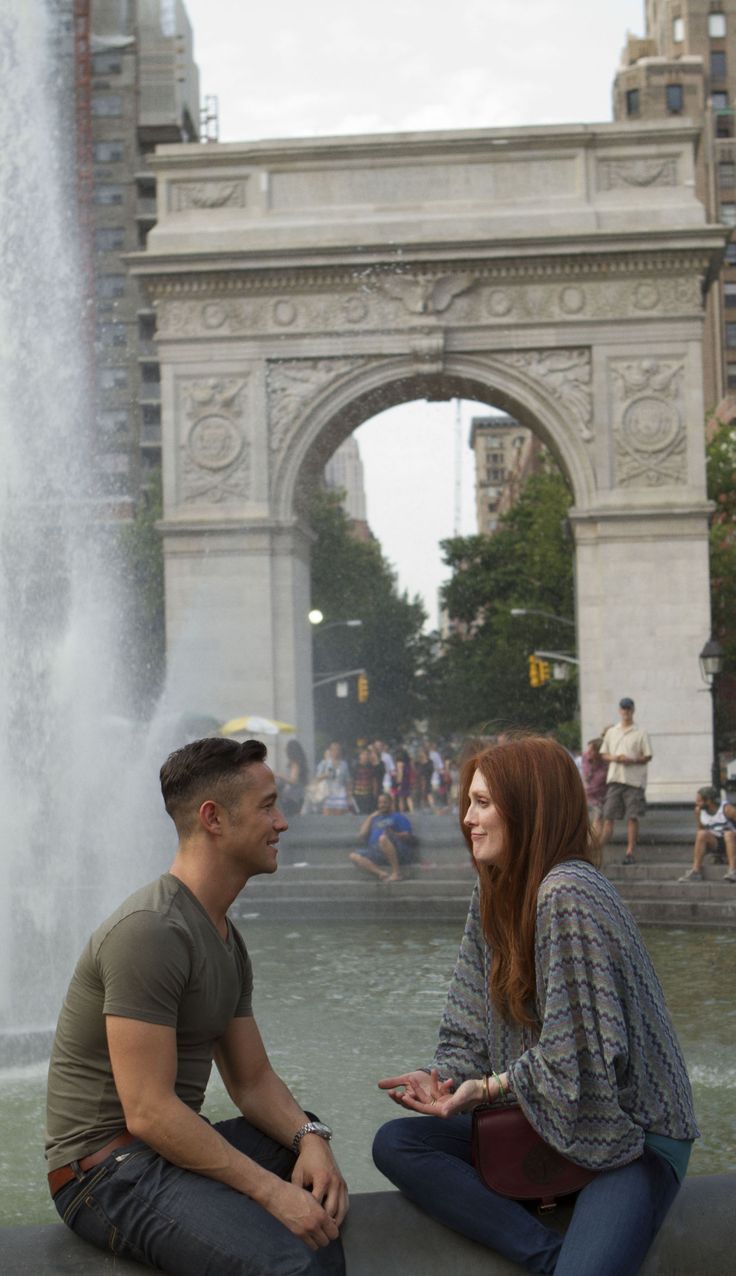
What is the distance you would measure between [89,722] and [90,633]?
51.6 inches

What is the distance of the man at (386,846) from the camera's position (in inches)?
526

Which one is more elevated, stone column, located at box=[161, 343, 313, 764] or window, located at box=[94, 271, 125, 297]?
window, located at box=[94, 271, 125, 297]

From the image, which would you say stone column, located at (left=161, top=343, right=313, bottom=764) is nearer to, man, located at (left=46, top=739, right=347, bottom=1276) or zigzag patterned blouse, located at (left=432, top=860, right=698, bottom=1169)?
man, located at (left=46, top=739, right=347, bottom=1276)

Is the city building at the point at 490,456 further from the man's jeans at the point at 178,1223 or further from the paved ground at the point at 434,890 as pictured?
the man's jeans at the point at 178,1223

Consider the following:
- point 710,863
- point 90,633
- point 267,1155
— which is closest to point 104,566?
point 90,633

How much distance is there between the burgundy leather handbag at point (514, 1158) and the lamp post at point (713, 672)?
683 inches

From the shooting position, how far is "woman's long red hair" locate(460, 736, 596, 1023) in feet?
10.5

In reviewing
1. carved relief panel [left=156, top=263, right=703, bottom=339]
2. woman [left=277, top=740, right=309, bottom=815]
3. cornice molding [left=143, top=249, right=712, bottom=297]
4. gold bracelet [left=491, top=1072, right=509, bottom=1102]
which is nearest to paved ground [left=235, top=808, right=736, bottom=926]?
woman [left=277, top=740, right=309, bottom=815]

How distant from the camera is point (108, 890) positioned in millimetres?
10695

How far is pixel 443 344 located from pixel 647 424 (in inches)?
126

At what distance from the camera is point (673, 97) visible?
240ft

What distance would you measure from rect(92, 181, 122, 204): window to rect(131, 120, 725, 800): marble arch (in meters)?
39.3

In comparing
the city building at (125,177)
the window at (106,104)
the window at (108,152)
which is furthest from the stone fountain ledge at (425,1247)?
the window at (106,104)

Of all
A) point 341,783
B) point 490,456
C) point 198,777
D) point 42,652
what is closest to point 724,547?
A: point 341,783
